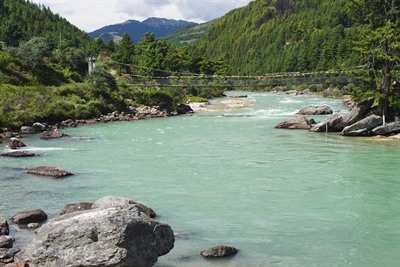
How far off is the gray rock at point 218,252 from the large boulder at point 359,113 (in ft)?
83.2

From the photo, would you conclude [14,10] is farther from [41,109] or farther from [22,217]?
[22,217]

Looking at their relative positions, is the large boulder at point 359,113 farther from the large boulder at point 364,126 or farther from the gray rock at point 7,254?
the gray rock at point 7,254

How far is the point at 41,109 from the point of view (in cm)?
4003

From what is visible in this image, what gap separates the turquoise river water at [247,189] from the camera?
36.9ft

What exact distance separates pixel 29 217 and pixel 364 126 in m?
24.8

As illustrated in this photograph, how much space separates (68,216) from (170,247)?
2.27m

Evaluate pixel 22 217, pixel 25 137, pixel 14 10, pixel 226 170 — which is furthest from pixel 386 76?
pixel 14 10

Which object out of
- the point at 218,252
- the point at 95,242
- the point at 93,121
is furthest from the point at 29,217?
the point at 93,121

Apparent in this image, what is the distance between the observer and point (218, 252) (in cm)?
1048

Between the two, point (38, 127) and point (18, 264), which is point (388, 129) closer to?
point (38, 127)

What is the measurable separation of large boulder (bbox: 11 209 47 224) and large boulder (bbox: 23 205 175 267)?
371cm

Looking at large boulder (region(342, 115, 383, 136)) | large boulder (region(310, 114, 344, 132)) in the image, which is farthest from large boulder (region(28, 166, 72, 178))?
large boulder (region(310, 114, 344, 132))

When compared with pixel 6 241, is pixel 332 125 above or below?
above

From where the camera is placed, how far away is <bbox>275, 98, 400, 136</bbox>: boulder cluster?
31.3 m
